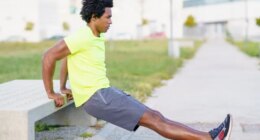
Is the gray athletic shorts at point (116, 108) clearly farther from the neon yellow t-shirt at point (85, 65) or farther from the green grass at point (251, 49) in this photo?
the green grass at point (251, 49)

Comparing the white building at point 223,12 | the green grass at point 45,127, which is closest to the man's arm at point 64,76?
the green grass at point 45,127

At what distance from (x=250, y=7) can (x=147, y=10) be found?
16262 mm

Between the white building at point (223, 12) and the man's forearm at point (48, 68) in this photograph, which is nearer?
the man's forearm at point (48, 68)

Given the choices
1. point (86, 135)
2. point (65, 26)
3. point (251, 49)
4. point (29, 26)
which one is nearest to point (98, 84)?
point (86, 135)

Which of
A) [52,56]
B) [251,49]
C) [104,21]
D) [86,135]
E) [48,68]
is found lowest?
[251,49]

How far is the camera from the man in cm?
493

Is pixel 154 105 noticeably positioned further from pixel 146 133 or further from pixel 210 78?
pixel 210 78

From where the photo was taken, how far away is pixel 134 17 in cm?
9006

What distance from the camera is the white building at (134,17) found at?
7994cm

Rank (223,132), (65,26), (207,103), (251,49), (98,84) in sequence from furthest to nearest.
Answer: (65,26) → (251,49) → (207,103) → (223,132) → (98,84)

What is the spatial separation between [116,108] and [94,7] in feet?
3.04

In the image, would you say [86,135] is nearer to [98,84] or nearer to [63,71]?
[63,71]

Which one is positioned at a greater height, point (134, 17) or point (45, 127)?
point (45, 127)

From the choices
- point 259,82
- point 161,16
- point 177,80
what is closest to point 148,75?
point 177,80
